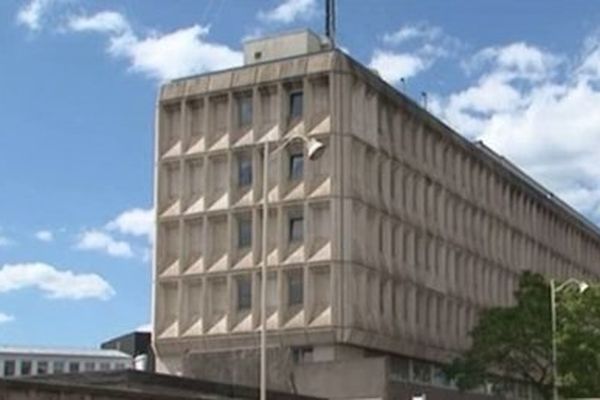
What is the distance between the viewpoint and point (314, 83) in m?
70.6

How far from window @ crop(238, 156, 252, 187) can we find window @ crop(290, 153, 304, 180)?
100 inches

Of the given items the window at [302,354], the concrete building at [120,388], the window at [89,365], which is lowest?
the concrete building at [120,388]

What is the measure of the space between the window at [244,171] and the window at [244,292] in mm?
5435

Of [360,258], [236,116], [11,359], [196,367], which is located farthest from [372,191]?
[11,359]

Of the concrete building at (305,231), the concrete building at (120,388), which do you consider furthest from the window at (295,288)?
the concrete building at (120,388)

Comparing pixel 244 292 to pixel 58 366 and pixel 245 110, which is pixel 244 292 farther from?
pixel 58 366

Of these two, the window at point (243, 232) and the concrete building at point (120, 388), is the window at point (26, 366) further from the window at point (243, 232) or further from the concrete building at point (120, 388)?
the concrete building at point (120, 388)

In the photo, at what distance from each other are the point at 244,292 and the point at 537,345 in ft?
53.7

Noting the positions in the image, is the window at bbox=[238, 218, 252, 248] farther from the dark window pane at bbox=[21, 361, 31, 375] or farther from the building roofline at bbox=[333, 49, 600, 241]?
the dark window pane at bbox=[21, 361, 31, 375]

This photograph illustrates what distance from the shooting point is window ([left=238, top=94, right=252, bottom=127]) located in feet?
240

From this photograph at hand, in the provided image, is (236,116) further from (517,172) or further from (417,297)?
(517,172)

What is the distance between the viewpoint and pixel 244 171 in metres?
72.6

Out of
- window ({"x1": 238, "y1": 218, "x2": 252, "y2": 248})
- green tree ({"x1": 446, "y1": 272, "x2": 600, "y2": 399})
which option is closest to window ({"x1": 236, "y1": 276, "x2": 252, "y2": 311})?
window ({"x1": 238, "y1": 218, "x2": 252, "y2": 248})

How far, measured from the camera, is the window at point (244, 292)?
2800 inches
